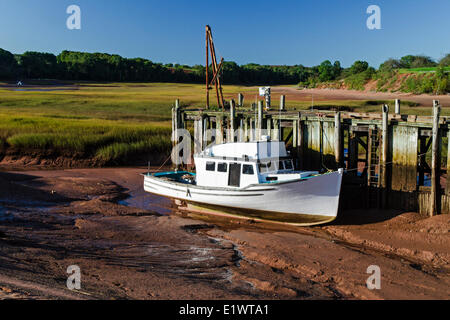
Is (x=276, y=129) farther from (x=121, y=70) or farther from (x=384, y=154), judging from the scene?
(x=121, y=70)

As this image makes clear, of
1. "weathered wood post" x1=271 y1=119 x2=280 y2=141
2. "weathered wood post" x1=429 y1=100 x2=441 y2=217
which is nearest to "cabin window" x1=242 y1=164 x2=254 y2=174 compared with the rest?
"weathered wood post" x1=271 y1=119 x2=280 y2=141

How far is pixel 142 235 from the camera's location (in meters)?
18.1

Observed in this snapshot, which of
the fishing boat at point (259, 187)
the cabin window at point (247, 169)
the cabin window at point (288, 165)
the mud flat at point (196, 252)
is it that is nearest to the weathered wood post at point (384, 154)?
the mud flat at point (196, 252)

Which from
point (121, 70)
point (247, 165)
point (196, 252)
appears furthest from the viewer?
point (121, 70)

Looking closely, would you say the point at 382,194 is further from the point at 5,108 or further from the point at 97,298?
the point at 5,108

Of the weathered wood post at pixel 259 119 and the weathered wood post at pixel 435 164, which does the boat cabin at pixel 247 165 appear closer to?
the weathered wood post at pixel 259 119

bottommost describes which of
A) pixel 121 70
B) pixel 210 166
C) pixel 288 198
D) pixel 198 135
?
pixel 288 198

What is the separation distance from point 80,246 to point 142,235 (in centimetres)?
256

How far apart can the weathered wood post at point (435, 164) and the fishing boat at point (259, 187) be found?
3631 mm

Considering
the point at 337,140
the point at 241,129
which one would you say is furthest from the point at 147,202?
the point at 337,140

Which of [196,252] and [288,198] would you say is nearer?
[196,252]

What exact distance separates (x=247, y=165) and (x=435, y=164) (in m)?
7.08

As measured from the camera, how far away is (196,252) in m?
16.2

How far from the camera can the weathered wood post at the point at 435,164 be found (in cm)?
1858
